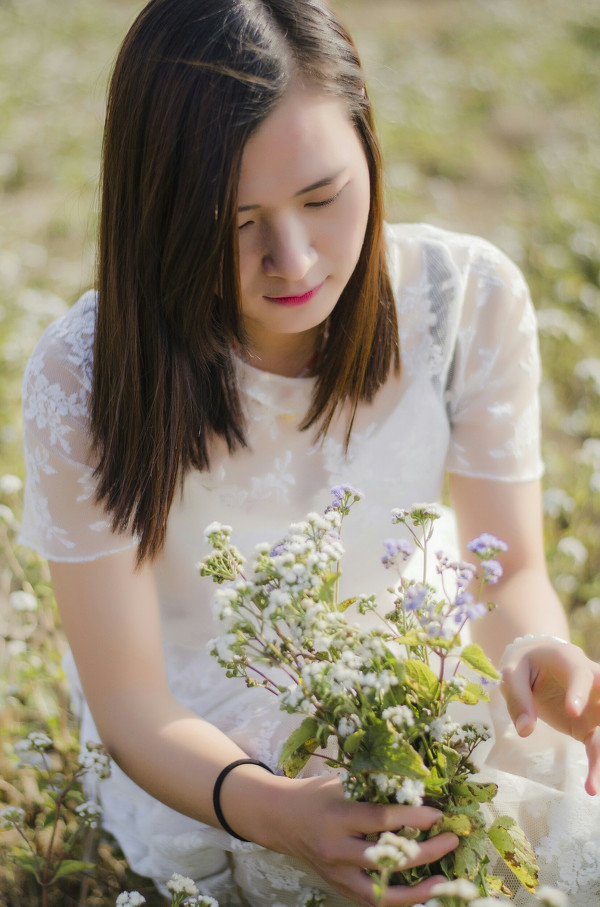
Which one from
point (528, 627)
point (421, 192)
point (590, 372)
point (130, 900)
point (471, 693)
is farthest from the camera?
point (421, 192)

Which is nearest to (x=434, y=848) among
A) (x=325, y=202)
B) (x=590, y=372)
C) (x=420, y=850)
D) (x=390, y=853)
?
(x=420, y=850)

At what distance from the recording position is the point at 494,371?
184cm

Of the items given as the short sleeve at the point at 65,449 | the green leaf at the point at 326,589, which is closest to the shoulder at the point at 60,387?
the short sleeve at the point at 65,449

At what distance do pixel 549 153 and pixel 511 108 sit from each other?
1.01m

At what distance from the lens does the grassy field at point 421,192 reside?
2242mm

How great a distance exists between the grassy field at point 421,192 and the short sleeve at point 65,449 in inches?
10.8

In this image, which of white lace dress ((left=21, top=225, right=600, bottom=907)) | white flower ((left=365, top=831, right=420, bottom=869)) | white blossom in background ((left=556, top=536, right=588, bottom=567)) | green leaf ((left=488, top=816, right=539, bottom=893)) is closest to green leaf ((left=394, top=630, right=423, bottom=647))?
white flower ((left=365, top=831, right=420, bottom=869))

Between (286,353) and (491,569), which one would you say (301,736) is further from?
(286,353)

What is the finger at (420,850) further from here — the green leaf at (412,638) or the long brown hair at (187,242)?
the long brown hair at (187,242)

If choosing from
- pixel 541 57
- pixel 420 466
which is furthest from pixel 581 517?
pixel 541 57

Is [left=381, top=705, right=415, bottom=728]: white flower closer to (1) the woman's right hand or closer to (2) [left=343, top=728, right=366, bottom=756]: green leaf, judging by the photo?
(2) [left=343, top=728, right=366, bottom=756]: green leaf

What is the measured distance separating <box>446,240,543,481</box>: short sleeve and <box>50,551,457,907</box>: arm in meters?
0.71

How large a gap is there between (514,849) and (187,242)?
95 centimetres

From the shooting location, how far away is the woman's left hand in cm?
130
